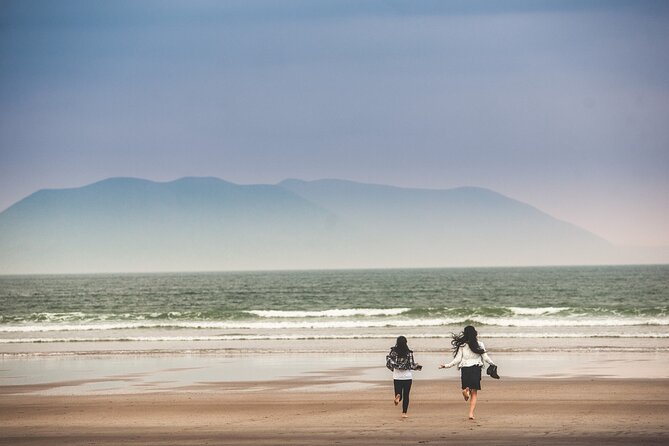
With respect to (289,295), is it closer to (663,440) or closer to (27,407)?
(27,407)

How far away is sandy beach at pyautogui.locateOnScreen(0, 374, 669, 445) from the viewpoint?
14.0 meters

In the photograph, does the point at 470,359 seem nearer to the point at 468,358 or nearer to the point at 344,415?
the point at 468,358

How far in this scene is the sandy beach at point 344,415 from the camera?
1400cm

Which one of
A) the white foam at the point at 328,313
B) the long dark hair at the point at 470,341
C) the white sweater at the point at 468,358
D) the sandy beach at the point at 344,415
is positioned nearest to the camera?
the sandy beach at the point at 344,415

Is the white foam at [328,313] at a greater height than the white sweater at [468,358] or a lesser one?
lesser

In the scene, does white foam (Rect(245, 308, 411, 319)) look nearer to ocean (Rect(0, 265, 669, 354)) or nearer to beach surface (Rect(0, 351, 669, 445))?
ocean (Rect(0, 265, 669, 354))

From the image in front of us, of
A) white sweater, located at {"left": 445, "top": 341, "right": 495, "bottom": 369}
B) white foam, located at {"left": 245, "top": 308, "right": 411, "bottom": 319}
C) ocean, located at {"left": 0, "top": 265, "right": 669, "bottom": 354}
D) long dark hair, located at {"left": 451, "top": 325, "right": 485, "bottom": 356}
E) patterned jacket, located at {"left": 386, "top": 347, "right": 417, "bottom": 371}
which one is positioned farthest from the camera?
white foam, located at {"left": 245, "top": 308, "right": 411, "bottom": 319}

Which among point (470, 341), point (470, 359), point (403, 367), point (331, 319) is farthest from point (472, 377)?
point (331, 319)

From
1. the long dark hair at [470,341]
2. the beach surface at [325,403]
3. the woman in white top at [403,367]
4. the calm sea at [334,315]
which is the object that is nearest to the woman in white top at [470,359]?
the long dark hair at [470,341]

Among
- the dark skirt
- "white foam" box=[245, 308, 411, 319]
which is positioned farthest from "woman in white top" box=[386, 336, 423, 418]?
"white foam" box=[245, 308, 411, 319]

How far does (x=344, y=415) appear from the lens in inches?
645

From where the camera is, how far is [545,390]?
63.4 ft

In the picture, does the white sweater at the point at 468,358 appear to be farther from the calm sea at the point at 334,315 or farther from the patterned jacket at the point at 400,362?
the calm sea at the point at 334,315

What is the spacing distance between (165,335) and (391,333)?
10.1 metres
